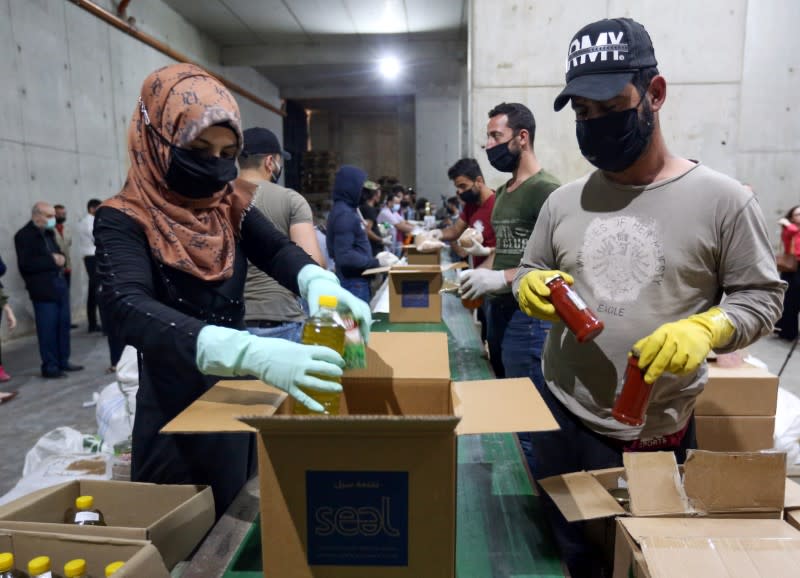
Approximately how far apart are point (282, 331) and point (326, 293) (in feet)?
3.92

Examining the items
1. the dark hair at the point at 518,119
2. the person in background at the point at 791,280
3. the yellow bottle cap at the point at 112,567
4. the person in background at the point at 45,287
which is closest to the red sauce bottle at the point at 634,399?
the yellow bottle cap at the point at 112,567

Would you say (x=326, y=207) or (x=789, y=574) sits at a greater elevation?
(x=326, y=207)

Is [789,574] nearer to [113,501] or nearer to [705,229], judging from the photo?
[705,229]

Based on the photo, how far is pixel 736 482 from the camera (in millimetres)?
1083

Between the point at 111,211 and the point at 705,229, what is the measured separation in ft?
4.46

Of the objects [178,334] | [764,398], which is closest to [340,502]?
[178,334]

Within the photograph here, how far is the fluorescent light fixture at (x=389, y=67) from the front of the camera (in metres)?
12.3

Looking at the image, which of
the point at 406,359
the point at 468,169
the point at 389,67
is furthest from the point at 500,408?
the point at 389,67

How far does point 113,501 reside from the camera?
1320 mm

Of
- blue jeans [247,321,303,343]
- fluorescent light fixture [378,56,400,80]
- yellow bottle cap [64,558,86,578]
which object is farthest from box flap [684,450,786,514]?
fluorescent light fixture [378,56,400,80]

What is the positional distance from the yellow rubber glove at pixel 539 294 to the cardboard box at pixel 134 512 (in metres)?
0.90

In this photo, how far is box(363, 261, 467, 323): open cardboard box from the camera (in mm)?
3717

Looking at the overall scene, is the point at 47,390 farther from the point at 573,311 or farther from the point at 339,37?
the point at 339,37

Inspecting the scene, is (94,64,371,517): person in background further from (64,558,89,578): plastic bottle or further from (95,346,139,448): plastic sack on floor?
(95,346,139,448): plastic sack on floor
